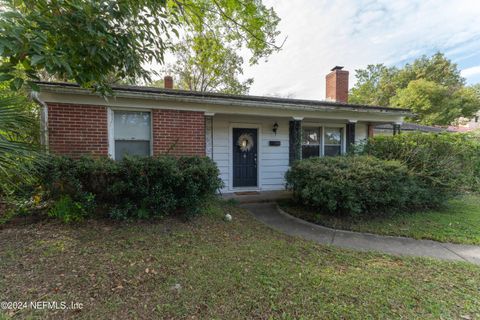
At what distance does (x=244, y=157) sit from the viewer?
7582mm

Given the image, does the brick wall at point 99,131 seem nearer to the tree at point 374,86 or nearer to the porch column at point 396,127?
the porch column at point 396,127

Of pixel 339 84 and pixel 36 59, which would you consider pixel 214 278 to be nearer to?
pixel 36 59

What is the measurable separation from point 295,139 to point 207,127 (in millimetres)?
3053

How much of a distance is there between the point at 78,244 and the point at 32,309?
1.41m

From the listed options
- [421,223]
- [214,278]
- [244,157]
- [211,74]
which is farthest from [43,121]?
[211,74]

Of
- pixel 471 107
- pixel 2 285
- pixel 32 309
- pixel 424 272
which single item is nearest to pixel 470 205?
pixel 424 272

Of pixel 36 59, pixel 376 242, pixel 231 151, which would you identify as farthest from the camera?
pixel 231 151

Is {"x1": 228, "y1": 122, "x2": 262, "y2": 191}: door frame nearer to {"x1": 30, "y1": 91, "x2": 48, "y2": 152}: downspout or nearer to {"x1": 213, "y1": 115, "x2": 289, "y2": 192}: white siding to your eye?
{"x1": 213, "y1": 115, "x2": 289, "y2": 192}: white siding

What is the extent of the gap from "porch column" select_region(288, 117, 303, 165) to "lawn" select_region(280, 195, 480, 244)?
232 cm

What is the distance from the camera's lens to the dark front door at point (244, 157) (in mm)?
7488

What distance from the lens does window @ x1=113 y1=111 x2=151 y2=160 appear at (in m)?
5.41

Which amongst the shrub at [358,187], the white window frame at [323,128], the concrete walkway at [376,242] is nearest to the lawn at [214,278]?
the concrete walkway at [376,242]

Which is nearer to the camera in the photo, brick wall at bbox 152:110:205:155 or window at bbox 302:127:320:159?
brick wall at bbox 152:110:205:155

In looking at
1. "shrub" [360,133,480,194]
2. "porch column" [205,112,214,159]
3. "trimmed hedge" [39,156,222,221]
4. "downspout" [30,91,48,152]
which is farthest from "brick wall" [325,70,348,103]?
"downspout" [30,91,48,152]
